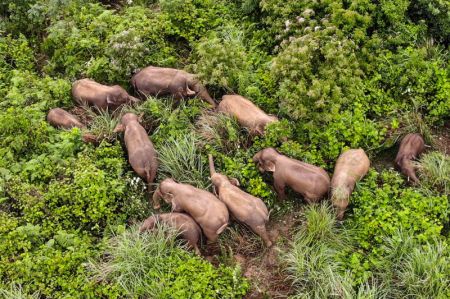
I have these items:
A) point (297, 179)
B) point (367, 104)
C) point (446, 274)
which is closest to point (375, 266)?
point (446, 274)

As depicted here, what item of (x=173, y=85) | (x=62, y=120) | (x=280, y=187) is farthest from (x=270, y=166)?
(x=62, y=120)

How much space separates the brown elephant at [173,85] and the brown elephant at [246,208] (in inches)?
62.6

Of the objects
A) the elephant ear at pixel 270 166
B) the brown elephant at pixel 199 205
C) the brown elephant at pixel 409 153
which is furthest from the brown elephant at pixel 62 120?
the brown elephant at pixel 409 153

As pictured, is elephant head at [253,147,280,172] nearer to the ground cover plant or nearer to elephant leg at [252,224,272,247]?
the ground cover plant

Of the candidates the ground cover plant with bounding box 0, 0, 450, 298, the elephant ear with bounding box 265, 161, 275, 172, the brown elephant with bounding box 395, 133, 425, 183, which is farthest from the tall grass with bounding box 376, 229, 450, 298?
the elephant ear with bounding box 265, 161, 275, 172

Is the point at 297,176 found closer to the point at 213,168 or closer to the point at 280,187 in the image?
the point at 280,187

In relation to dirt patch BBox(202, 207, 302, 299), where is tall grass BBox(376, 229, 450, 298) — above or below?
above

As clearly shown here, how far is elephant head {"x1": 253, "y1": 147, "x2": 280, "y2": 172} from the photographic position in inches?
245

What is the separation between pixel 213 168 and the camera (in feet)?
20.9

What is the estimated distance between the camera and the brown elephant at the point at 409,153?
6.33 meters

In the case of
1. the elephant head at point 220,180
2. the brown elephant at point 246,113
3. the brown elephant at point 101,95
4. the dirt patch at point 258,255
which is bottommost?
the dirt patch at point 258,255

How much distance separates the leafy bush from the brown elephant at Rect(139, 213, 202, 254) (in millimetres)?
110

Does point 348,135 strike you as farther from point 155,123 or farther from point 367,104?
point 155,123

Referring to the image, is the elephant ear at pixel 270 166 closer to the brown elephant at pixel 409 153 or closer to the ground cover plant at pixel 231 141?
the ground cover plant at pixel 231 141
